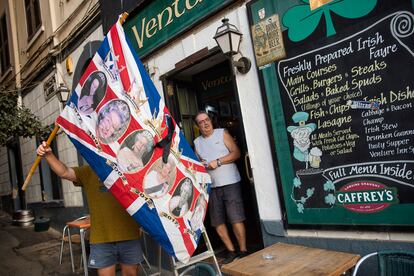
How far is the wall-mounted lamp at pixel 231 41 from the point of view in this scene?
3.47 meters

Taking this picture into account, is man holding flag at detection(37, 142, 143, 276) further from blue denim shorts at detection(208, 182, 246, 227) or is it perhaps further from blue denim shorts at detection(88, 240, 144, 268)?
blue denim shorts at detection(208, 182, 246, 227)

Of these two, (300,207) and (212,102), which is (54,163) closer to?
(300,207)

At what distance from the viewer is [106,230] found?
9.46 ft

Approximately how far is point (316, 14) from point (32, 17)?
8.93 meters

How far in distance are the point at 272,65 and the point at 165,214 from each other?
5.68 ft

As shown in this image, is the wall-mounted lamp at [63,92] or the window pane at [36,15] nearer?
the wall-mounted lamp at [63,92]

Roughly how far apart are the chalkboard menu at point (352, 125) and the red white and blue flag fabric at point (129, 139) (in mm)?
1155

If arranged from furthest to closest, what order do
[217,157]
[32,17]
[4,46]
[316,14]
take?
[4,46] < [32,17] < [217,157] < [316,14]

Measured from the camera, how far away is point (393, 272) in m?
2.17

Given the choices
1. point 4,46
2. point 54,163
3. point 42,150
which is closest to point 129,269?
point 54,163

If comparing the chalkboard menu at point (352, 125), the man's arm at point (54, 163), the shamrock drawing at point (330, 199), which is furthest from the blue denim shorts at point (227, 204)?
the man's arm at point (54, 163)

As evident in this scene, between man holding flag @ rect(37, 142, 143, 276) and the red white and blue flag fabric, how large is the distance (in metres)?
0.33

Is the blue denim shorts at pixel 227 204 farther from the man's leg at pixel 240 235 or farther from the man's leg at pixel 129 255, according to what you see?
the man's leg at pixel 129 255

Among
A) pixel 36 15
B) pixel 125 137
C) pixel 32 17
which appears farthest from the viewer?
pixel 32 17
